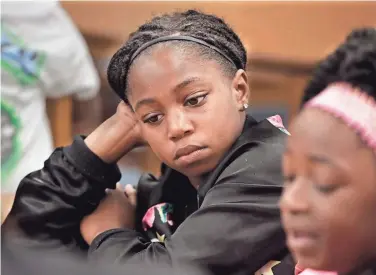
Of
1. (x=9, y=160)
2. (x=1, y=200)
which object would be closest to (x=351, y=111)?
(x=1, y=200)

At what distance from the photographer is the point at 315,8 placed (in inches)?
60.4

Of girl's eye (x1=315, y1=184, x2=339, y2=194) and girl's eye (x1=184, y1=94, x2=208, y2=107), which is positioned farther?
girl's eye (x1=184, y1=94, x2=208, y2=107)

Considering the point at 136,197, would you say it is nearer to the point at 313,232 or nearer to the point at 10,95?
the point at 313,232

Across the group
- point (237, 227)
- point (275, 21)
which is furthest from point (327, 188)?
point (275, 21)

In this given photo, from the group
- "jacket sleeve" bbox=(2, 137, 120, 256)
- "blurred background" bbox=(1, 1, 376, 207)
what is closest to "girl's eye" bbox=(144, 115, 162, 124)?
"jacket sleeve" bbox=(2, 137, 120, 256)

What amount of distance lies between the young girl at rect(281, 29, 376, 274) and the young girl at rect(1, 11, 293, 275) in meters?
0.12

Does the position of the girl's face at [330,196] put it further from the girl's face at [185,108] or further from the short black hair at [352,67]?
the girl's face at [185,108]

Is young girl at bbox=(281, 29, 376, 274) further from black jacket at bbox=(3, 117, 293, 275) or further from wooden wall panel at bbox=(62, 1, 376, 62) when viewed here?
wooden wall panel at bbox=(62, 1, 376, 62)

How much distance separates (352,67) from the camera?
1.17 ft

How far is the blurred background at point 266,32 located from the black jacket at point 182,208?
818 millimetres

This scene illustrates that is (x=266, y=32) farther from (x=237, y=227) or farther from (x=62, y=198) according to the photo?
(x=237, y=227)

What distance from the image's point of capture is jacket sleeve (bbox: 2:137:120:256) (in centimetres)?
62

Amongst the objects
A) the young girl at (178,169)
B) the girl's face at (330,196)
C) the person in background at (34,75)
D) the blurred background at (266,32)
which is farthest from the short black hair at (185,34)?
the blurred background at (266,32)

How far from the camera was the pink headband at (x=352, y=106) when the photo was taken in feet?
1.07
